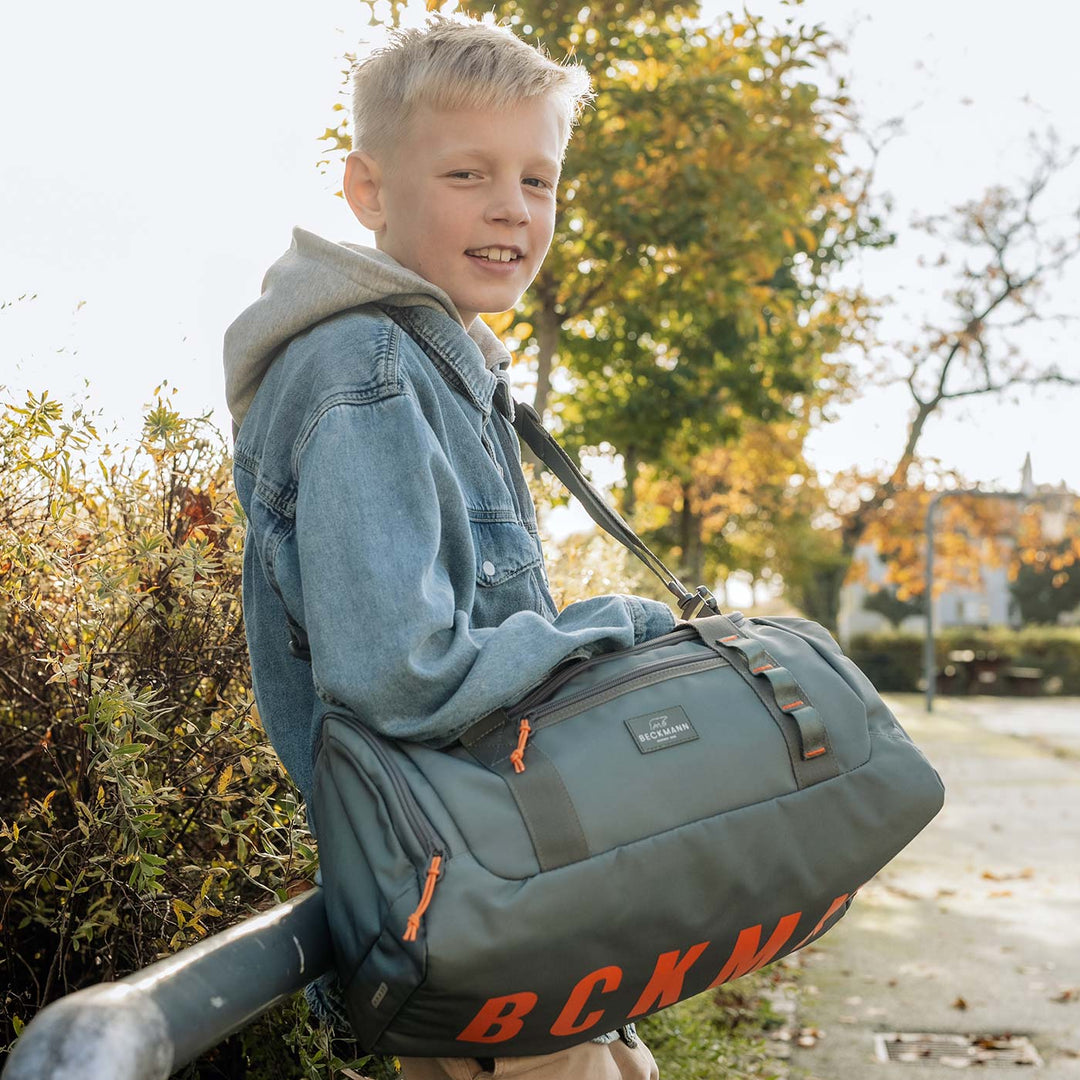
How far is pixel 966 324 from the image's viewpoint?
85.1 feet

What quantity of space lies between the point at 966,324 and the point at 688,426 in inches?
611

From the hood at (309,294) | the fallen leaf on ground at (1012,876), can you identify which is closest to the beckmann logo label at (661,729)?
the hood at (309,294)

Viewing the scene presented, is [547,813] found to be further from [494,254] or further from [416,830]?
[494,254]

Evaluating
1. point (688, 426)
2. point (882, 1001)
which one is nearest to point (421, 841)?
point (882, 1001)

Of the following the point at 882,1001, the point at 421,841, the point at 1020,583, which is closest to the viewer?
the point at 421,841

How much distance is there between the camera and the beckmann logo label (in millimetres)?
1374

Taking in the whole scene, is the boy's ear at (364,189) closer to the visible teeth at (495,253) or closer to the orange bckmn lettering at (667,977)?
the visible teeth at (495,253)

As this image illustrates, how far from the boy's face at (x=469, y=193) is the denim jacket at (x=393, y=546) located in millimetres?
102

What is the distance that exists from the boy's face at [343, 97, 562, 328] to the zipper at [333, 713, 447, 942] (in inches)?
26.8

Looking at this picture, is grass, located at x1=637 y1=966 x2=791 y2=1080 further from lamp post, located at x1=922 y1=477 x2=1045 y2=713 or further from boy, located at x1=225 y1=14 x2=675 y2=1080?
lamp post, located at x1=922 y1=477 x2=1045 y2=713

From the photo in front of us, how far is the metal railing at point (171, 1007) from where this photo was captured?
822 millimetres

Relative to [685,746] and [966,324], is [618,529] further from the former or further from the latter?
[966,324]

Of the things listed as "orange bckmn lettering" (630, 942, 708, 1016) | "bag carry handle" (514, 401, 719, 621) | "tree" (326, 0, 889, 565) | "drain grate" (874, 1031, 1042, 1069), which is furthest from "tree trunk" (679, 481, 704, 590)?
"orange bckmn lettering" (630, 942, 708, 1016)

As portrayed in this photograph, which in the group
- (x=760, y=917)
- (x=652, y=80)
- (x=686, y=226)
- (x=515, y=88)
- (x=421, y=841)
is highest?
(x=652, y=80)
